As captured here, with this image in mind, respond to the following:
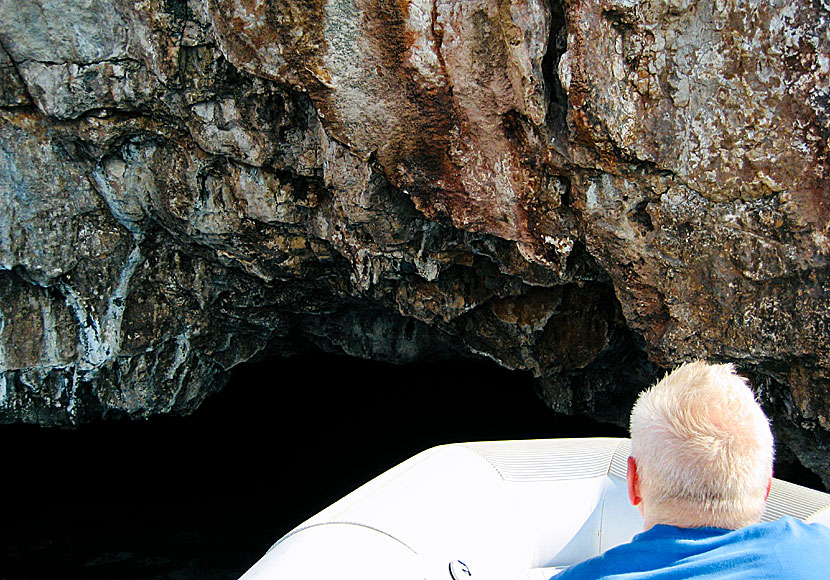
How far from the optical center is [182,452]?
641cm

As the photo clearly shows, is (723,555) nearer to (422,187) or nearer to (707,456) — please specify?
(707,456)

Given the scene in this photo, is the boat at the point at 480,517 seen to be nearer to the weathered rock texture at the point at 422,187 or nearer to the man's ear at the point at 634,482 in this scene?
the man's ear at the point at 634,482

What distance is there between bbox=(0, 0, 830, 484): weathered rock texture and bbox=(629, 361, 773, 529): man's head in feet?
6.05

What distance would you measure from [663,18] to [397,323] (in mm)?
3641

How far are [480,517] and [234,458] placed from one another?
4414 mm

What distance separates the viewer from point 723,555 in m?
1.35

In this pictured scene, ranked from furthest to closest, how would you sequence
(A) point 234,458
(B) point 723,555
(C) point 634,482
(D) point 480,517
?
1. (A) point 234,458
2. (D) point 480,517
3. (C) point 634,482
4. (B) point 723,555

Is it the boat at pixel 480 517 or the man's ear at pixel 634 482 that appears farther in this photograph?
the boat at pixel 480 517

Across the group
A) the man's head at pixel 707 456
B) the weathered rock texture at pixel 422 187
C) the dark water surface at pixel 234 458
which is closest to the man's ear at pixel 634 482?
the man's head at pixel 707 456

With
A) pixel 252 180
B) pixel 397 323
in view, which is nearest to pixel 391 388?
pixel 397 323

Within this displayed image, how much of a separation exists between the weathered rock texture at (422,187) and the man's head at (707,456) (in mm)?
1845

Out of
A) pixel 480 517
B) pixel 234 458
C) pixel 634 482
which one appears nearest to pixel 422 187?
pixel 480 517

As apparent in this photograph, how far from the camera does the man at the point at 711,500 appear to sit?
1365 millimetres

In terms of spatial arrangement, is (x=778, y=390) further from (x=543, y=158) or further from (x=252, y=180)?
(x=252, y=180)
